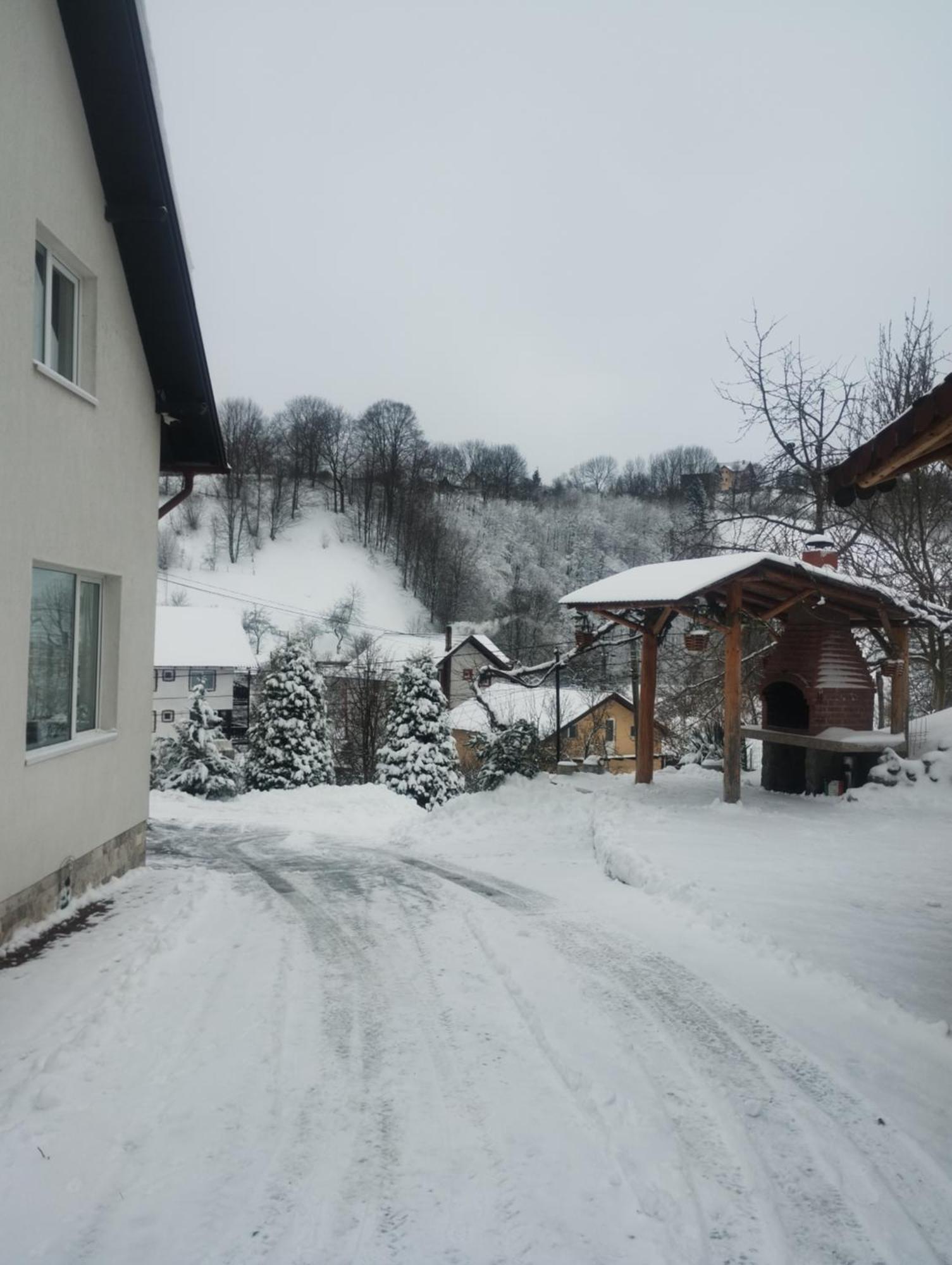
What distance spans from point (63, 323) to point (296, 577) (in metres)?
62.3

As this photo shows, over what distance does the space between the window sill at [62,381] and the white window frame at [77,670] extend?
1.31 metres

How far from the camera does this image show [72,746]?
6.76 meters

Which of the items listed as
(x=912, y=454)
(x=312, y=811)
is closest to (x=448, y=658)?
(x=312, y=811)

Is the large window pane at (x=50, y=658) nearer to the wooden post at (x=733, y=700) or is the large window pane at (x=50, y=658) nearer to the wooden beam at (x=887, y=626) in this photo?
the wooden post at (x=733, y=700)

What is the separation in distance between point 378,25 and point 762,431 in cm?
1136

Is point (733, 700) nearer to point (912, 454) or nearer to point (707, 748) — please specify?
point (912, 454)

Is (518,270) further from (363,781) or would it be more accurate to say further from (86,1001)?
(86,1001)

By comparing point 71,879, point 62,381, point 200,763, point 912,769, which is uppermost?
point 62,381

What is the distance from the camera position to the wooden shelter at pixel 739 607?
39.8 feet

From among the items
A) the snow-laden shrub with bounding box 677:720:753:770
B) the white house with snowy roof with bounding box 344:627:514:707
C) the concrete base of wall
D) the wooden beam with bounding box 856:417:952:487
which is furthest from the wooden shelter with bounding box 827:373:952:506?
the white house with snowy roof with bounding box 344:627:514:707

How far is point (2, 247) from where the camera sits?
17.9ft

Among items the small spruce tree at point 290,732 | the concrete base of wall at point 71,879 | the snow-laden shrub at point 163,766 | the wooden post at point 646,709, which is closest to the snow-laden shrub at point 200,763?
the snow-laden shrub at point 163,766

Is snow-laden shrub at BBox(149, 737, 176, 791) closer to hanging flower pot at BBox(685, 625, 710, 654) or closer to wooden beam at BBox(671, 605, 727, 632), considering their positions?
hanging flower pot at BBox(685, 625, 710, 654)

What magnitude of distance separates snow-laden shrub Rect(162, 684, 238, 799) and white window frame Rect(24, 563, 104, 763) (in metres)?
14.5
